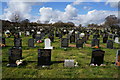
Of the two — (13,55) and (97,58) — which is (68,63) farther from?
(13,55)

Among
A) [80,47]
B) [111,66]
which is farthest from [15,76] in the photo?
[80,47]

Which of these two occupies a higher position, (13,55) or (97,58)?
(13,55)

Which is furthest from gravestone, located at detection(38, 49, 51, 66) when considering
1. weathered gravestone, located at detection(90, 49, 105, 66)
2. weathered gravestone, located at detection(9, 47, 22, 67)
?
weathered gravestone, located at detection(90, 49, 105, 66)

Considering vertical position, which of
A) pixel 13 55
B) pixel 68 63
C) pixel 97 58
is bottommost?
pixel 68 63

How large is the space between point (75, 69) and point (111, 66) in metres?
2.04

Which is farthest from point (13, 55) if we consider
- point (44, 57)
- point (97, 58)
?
point (97, 58)

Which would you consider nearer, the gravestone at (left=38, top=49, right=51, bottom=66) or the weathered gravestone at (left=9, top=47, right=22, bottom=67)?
the gravestone at (left=38, top=49, right=51, bottom=66)

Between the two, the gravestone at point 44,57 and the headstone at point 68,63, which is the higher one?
the gravestone at point 44,57

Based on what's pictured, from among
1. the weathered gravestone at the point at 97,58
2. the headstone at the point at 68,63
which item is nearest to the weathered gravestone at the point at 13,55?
the headstone at the point at 68,63

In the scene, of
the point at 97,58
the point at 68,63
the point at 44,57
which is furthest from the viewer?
the point at 97,58

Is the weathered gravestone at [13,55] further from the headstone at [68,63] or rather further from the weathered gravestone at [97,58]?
the weathered gravestone at [97,58]

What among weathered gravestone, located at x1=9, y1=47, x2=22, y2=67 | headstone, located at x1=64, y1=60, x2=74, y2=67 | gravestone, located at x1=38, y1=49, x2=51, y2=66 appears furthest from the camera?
weathered gravestone, located at x1=9, y1=47, x2=22, y2=67

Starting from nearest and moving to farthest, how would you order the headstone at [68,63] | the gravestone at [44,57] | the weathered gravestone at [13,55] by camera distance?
the headstone at [68,63]
the gravestone at [44,57]
the weathered gravestone at [13,55]

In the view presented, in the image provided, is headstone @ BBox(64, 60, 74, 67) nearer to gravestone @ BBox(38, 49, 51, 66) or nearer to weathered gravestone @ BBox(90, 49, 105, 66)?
gravestone @ BBox(38, 49, 51, 66)
